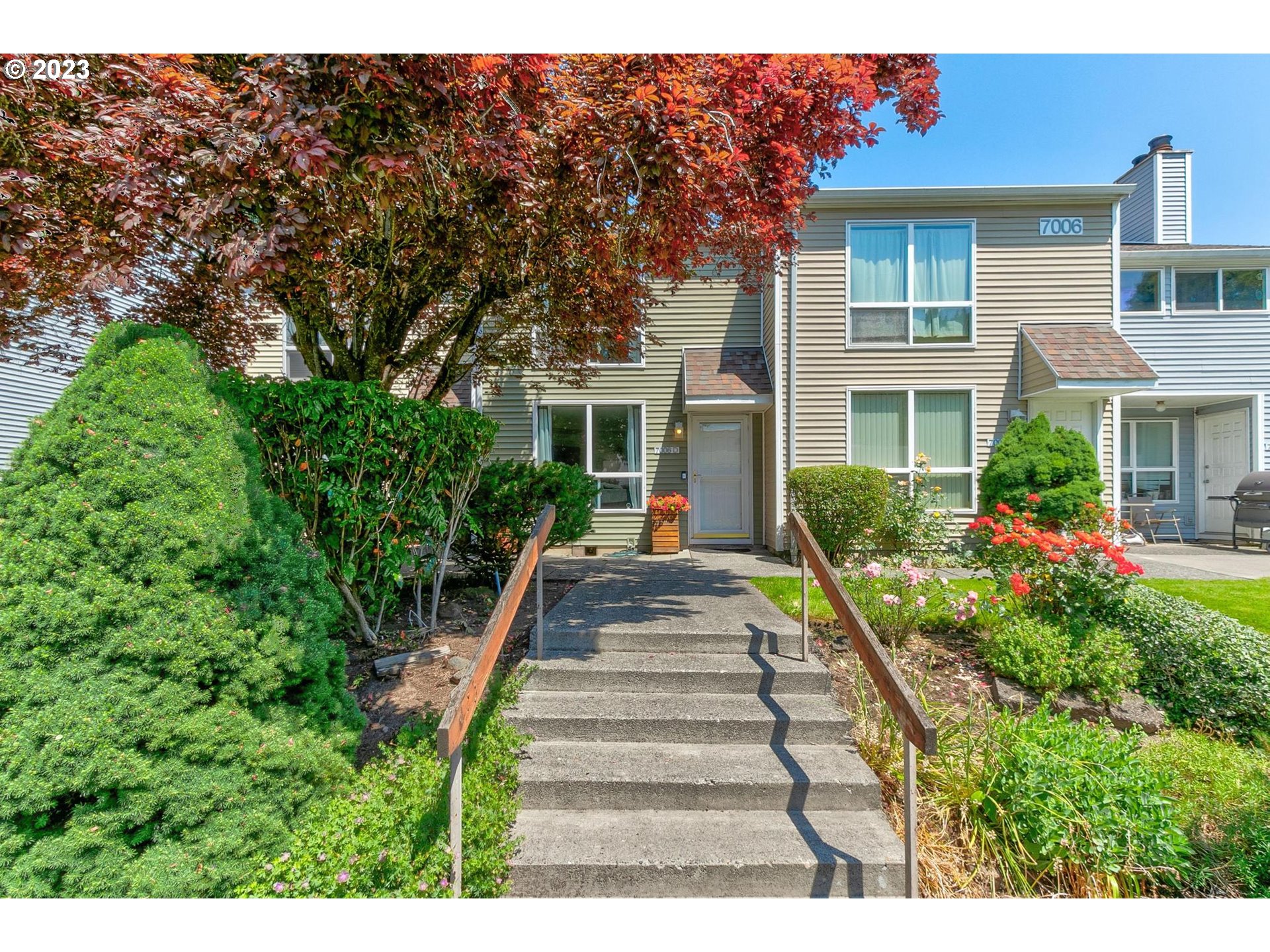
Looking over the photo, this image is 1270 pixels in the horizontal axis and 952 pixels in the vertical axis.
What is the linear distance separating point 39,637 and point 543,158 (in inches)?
137

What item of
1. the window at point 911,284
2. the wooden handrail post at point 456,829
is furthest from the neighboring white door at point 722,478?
the wooden handrail post at point 456,829

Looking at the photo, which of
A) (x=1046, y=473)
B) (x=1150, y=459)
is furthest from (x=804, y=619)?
(x=1150, y=459)

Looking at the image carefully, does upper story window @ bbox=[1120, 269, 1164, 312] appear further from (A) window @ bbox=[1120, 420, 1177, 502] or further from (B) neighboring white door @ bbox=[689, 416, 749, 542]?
(B) neighboring white door @ bbox=[689, 416, 749, 542]

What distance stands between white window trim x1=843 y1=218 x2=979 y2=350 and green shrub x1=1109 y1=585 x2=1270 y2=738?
5.03 metres

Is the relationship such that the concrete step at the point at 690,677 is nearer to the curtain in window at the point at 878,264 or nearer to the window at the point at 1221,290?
the curtain in window at the point at 878,264

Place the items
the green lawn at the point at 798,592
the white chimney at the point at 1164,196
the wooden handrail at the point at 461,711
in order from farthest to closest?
1. the white chimney at the point at 1164,196
2. the green lawn at the point at 798,592
3. the wooden handrail at the point at 461,711

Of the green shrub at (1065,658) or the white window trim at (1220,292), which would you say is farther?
the white window trim at (1220,292)

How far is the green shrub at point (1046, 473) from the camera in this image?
7.20 metres

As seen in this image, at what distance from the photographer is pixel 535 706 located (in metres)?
3.16

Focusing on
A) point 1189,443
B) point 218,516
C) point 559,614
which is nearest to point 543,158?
point 218,516

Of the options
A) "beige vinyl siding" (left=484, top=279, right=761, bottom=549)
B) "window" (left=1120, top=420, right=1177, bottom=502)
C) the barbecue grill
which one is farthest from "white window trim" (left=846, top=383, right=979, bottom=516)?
"window" (left=1120, top=420, right=1177, bottom=502)

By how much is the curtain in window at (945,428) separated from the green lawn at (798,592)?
10.0 feet

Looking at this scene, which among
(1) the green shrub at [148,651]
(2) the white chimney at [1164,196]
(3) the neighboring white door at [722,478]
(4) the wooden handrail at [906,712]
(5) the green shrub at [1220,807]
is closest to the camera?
(1) the green shrub at [148,651]

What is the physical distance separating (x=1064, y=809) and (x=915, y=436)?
22.0 ft
